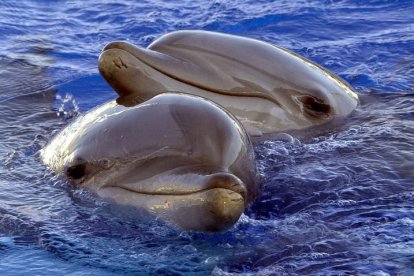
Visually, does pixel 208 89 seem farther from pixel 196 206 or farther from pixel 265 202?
pixel 196 206

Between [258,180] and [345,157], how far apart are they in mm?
1206

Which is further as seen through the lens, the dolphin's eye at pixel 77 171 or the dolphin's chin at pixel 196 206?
the dolphin's eye at pixel 77 171

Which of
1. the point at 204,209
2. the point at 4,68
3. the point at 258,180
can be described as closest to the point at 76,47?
the point at 4,68

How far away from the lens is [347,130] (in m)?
8.93

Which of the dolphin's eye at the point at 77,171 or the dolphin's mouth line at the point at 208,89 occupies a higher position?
the dolphin's mouth line at the point at 208,89

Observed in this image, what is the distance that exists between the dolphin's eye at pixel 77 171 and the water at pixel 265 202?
13 centimetres

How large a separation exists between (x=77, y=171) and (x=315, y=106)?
2.60 m

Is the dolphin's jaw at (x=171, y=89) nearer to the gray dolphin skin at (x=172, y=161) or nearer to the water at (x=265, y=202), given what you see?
the water at (x=265, y=202)

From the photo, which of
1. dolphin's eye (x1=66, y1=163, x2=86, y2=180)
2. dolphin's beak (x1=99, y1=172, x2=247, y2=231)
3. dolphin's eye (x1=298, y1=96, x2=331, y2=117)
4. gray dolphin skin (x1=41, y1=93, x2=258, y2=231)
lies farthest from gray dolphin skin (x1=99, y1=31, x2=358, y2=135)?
dolphin's beak (x1=99, y1=172, x2=247, y2=231)

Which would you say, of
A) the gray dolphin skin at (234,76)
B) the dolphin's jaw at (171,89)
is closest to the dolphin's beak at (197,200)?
the dolphin's jaw at (171,89)

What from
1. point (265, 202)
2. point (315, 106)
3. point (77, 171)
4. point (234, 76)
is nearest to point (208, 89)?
point (234, 76)

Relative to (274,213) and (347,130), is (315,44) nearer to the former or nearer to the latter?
(347,130)

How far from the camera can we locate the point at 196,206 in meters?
6.41

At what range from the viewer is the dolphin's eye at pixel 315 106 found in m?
8.85
